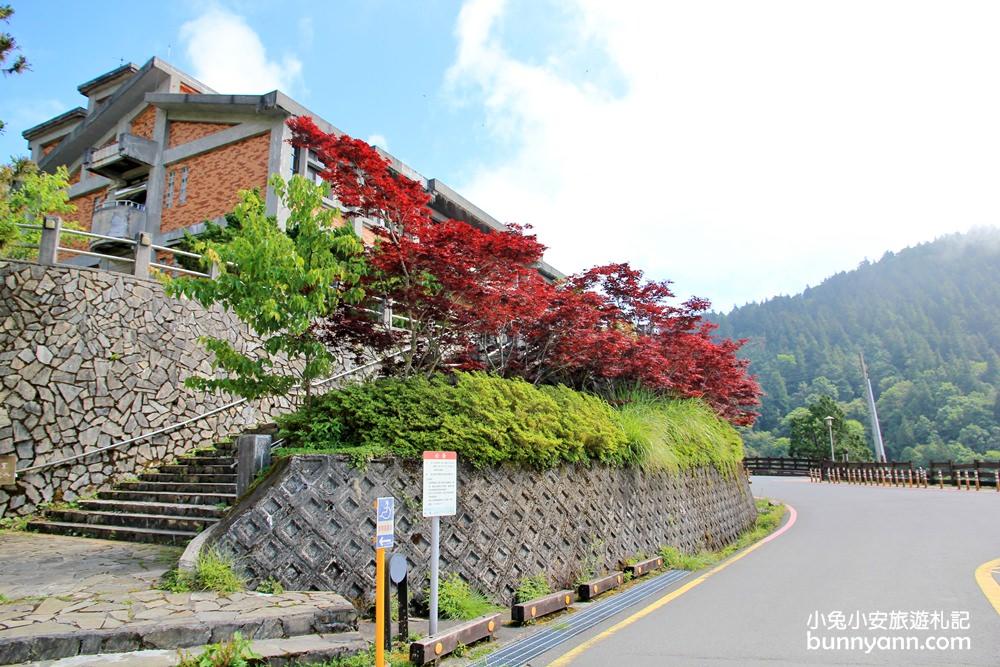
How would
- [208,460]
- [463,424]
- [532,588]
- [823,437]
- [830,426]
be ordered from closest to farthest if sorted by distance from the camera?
[532,588] < [463,424] < [208,460] < [830,426] < [823,437]

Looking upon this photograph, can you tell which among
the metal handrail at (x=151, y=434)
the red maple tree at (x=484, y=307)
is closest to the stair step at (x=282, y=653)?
the red maple tree at (x=484, y=307)

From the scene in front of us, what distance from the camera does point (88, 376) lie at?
11430mm

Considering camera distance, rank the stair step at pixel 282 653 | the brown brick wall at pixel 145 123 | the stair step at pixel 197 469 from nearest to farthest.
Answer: the stair step at pixel 282 653 → the stair step at pixel 197 469 → the brown brick wall at pixel 145 123

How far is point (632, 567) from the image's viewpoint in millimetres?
8680

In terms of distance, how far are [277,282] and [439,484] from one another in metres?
3.62

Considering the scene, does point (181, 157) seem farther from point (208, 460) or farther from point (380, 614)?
point (380, 614)

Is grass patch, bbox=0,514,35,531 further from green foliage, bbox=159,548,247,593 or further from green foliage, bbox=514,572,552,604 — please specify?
green foliage, bbox=514,572,552,604

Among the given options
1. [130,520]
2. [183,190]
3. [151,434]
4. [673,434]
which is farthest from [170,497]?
[183,190]

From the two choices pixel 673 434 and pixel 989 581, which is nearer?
pixel 989 581

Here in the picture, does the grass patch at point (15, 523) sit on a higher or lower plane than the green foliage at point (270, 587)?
higher

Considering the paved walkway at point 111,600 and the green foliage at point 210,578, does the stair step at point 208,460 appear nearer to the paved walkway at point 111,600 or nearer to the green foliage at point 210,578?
the paved walkway at point 111,600

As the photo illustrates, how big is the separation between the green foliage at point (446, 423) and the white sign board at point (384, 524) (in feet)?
5.95

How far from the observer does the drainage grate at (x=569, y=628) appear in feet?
17.5

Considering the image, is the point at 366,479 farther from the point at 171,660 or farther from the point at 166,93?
the point at 166,93
